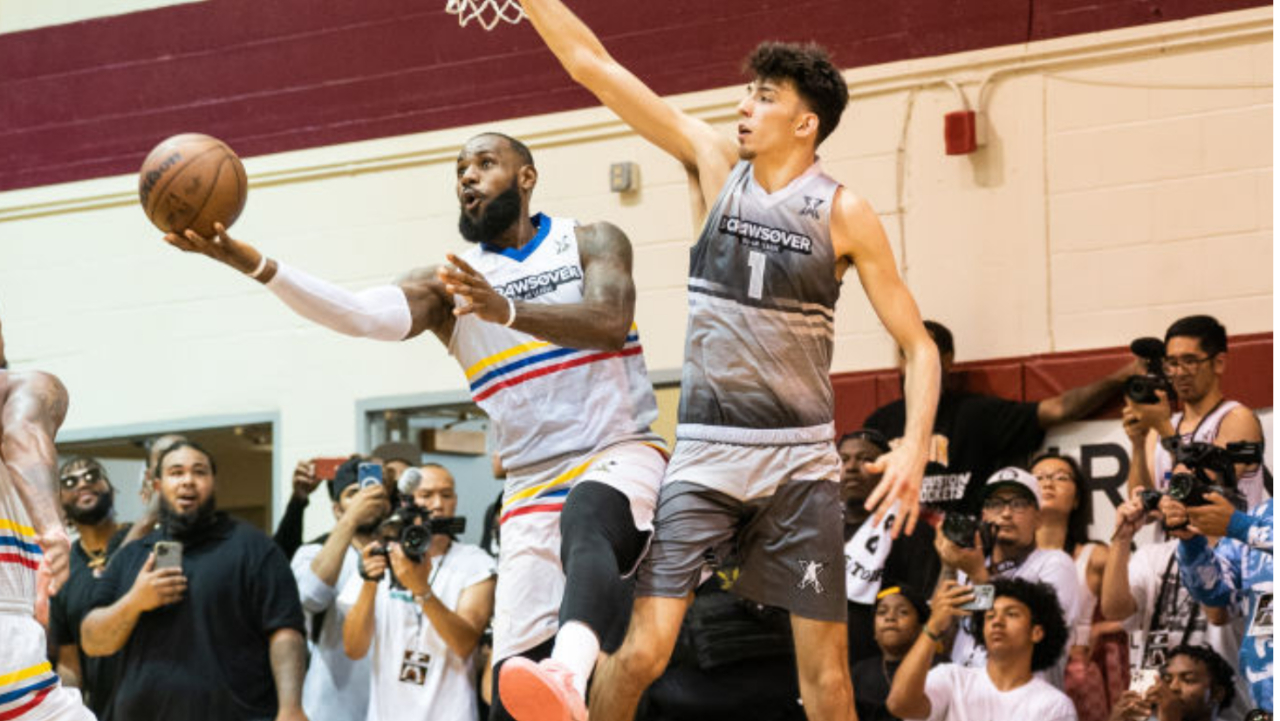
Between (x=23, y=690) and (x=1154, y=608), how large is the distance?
16.5 ft

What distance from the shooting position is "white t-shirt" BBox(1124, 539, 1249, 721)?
8.80m

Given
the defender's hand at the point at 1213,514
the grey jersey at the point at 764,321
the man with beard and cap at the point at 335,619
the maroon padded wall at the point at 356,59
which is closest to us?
the grey jersey at the point at 764,321

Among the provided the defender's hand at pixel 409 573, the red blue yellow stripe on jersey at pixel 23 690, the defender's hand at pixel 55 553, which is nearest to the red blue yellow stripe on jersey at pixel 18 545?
the defender's hand at pixel 55 553

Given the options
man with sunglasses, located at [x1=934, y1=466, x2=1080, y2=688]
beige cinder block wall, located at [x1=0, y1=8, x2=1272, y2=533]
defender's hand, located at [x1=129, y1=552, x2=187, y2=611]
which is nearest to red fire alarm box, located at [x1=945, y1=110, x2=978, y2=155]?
beige cinder block wall, located at [x1=0, y1=8, x2=1272, y2=533]

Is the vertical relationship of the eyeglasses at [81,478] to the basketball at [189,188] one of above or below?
below

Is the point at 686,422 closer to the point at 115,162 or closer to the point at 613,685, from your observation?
the point at 613,685

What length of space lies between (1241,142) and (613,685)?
592cm

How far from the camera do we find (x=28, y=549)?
23.2 ft

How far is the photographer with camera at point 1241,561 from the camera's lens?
7.95 metres

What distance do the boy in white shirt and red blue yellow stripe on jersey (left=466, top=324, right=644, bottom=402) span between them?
2184 millimetres

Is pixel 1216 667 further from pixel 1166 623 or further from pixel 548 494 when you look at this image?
pixel 548 494

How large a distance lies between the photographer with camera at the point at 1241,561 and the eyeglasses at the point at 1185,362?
1233 mm

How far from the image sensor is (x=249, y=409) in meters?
13.1

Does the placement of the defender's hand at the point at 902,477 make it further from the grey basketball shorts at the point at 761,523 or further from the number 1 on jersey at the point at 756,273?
the number 1 on jersey at the point at 756,273
